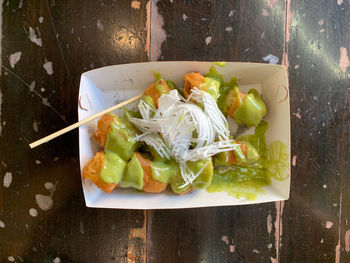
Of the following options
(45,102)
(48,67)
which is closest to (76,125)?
(45,102)

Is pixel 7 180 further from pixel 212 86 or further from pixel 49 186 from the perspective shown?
pixel 212 86

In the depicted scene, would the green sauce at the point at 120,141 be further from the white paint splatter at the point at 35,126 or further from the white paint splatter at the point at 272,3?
the white paint splatter at the point at 272,3

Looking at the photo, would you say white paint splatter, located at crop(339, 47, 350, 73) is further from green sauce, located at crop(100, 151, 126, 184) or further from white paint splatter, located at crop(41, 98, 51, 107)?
white paint splatter, located at crop(41, 98, 51, 107)

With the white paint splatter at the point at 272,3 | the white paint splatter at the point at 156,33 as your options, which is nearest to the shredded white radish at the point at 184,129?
the white paint splatter at the point at 156,33

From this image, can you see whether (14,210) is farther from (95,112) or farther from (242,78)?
(242,78)

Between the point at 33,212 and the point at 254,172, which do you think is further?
the point at 33,212

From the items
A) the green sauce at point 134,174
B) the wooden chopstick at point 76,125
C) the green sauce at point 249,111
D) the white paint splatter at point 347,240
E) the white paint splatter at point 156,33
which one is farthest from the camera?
the white paint splatter at point 347,240
